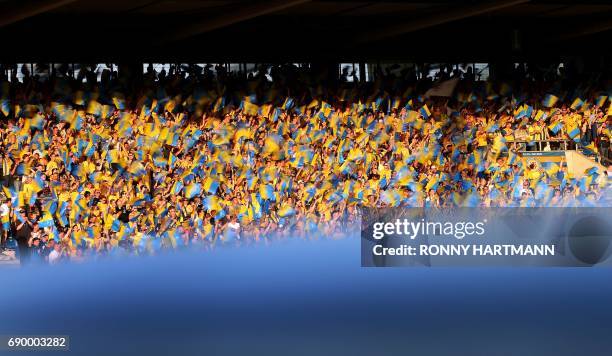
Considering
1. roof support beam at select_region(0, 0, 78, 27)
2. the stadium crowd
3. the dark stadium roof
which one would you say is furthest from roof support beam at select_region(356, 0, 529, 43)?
roof support beam at select_region(0, 0, 78, 27)

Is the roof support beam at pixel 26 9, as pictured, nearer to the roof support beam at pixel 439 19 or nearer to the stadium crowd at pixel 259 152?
the stadium crowd at pixel 259 152

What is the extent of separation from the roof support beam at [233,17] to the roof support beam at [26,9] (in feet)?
4.00

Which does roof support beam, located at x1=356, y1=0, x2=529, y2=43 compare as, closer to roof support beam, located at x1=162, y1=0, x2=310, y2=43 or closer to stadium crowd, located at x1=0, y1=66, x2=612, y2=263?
stadium crowd, located at x1=0, y1=66, x2=612, y2=263

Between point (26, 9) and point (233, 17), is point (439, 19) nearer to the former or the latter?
point (233, 17)

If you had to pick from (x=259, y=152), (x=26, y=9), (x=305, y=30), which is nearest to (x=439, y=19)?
(x=305, y=30)

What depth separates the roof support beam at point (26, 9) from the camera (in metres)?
6.92

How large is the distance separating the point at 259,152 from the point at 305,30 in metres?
1.14

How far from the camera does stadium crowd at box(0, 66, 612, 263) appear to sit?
805 centimetres

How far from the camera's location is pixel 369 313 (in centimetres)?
724

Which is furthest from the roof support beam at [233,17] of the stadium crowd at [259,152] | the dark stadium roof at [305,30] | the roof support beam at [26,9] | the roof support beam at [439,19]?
the roof support beam at [26,9]

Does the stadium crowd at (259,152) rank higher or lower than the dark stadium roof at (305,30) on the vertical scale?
lower

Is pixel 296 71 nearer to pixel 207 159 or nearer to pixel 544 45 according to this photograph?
pixel 207 159

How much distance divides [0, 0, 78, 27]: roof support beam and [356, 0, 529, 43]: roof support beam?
8.98 ft

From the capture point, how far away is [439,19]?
27.1ft
